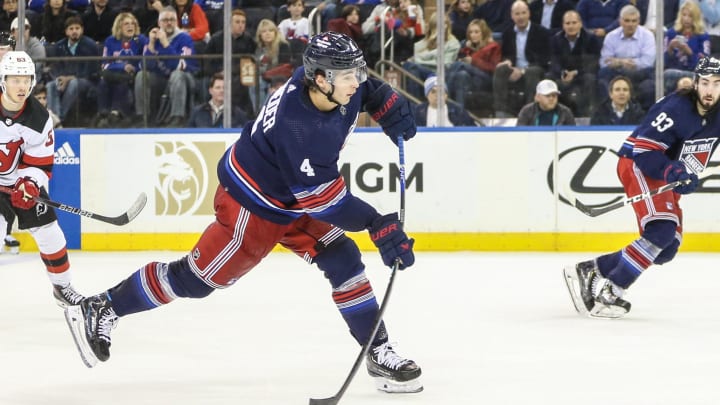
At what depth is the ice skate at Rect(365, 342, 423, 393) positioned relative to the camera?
362 centimetres

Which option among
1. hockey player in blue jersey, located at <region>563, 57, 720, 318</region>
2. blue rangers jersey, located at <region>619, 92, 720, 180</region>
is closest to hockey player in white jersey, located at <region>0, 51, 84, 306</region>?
hockey player in blue jersey, located at <region>563, 57, 720, 318</region>

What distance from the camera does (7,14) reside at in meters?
8.73

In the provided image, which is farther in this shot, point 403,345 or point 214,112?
point 214,112

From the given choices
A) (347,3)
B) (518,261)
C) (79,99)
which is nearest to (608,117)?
(518,261)

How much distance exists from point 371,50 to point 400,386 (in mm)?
5235

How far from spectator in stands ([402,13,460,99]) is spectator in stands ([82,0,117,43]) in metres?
2.31

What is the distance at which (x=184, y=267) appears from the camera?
12.3 ft

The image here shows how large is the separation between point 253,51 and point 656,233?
4.01 m

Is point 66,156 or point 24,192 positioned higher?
point 24,192

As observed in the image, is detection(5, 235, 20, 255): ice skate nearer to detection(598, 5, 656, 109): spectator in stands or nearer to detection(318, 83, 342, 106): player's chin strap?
detection(598, 5, 656, 109): spectator in stands

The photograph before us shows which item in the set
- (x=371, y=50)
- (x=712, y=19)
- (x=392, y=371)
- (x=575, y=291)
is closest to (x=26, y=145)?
(x=392, y=371)

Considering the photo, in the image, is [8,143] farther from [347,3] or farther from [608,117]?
[608,117]

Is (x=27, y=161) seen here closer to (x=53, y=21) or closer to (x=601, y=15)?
(x=53, y=21)

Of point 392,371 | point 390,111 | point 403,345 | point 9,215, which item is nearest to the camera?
point 392,371
